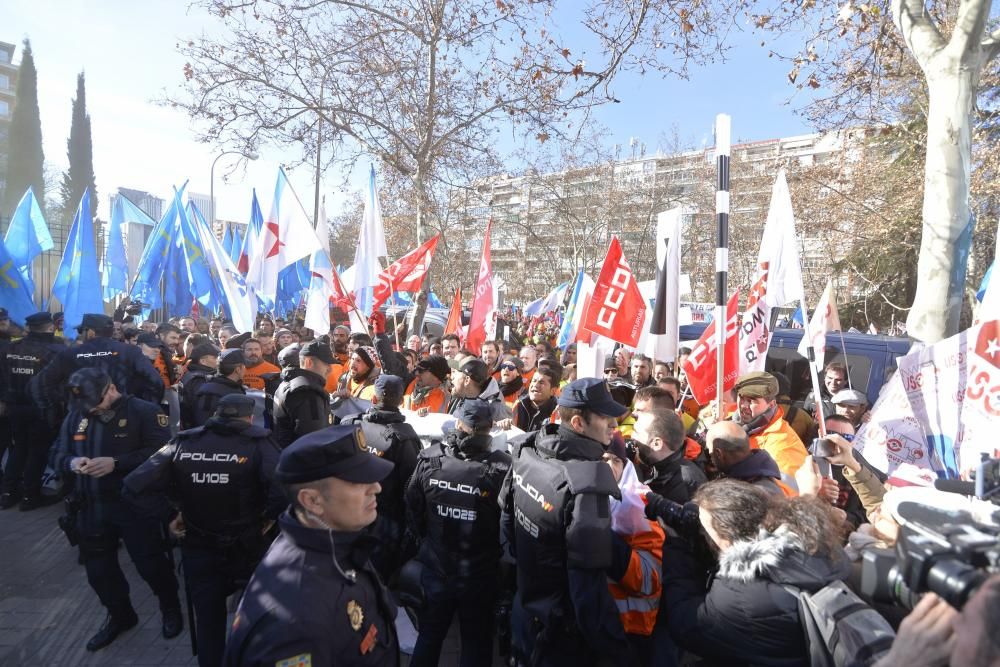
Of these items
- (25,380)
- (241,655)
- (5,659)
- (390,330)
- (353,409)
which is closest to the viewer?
(241,655)

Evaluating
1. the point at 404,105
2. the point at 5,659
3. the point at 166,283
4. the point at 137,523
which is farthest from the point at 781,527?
the point at 404,105

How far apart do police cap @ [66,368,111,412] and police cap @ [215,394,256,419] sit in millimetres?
1202

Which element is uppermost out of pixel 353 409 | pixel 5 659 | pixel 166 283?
pixel 166 283

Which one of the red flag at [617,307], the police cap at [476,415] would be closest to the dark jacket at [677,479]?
the police cap at [476,415]

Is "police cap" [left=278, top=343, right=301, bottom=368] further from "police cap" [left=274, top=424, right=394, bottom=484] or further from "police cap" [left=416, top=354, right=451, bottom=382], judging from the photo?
"police cap" [left=274, top=424, right=394, bottom=484]

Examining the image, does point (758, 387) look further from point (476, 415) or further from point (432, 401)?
point (432, 401)

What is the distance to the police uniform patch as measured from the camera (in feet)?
5.41

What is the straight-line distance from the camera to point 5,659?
11.2ft

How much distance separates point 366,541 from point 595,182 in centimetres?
2574

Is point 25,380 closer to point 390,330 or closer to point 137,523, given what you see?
point 137,523

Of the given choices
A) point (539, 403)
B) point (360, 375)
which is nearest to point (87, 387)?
point (360, 375)

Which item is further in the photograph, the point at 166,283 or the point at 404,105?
the point at 404,105

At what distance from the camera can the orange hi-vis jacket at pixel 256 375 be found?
6.38 metres

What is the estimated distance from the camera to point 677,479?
116 inches
